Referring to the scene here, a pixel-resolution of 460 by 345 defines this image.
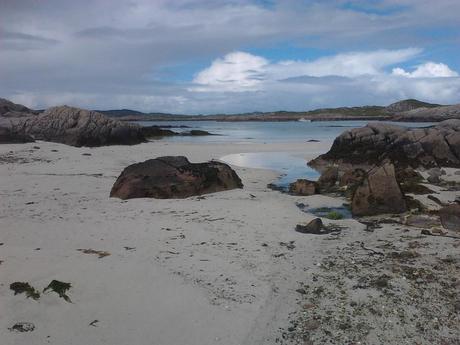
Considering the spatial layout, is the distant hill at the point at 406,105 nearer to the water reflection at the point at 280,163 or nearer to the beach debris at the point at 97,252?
the water reflection at the point at 280,163

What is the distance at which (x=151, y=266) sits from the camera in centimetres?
710

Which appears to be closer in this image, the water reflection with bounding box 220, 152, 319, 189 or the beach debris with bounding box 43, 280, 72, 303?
the beach debris with bounding box 43, 280, 72, 303

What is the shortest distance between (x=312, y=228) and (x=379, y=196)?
2749 mm

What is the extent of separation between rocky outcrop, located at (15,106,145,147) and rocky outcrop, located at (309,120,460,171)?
15.5 meters

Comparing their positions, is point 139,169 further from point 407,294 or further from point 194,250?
point 407,294

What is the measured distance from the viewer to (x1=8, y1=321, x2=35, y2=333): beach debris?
193 inches

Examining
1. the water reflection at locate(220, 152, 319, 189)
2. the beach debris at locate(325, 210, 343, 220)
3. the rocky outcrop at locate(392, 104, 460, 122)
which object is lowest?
the water reflection at locate(220, 152, 319, 189)

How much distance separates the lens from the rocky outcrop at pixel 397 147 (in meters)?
21.8

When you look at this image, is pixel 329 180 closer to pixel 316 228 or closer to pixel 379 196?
pixel 379 196

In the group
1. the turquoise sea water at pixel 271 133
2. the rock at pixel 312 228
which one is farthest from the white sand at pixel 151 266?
the turquoise sea water at pixel 271 133

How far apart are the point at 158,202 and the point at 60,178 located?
5058 millimetres

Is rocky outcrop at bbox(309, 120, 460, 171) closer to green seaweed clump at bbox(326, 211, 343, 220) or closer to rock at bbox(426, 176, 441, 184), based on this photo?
rock at bbox(426, 176, 441, 184)

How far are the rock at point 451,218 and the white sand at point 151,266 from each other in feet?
9.20

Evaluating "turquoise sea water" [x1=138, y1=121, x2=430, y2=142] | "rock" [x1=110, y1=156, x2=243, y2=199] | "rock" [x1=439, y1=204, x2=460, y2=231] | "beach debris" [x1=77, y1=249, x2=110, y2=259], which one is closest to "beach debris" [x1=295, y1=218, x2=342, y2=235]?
"rock" [x1=439, y1=204, x2=460, y2=231]
